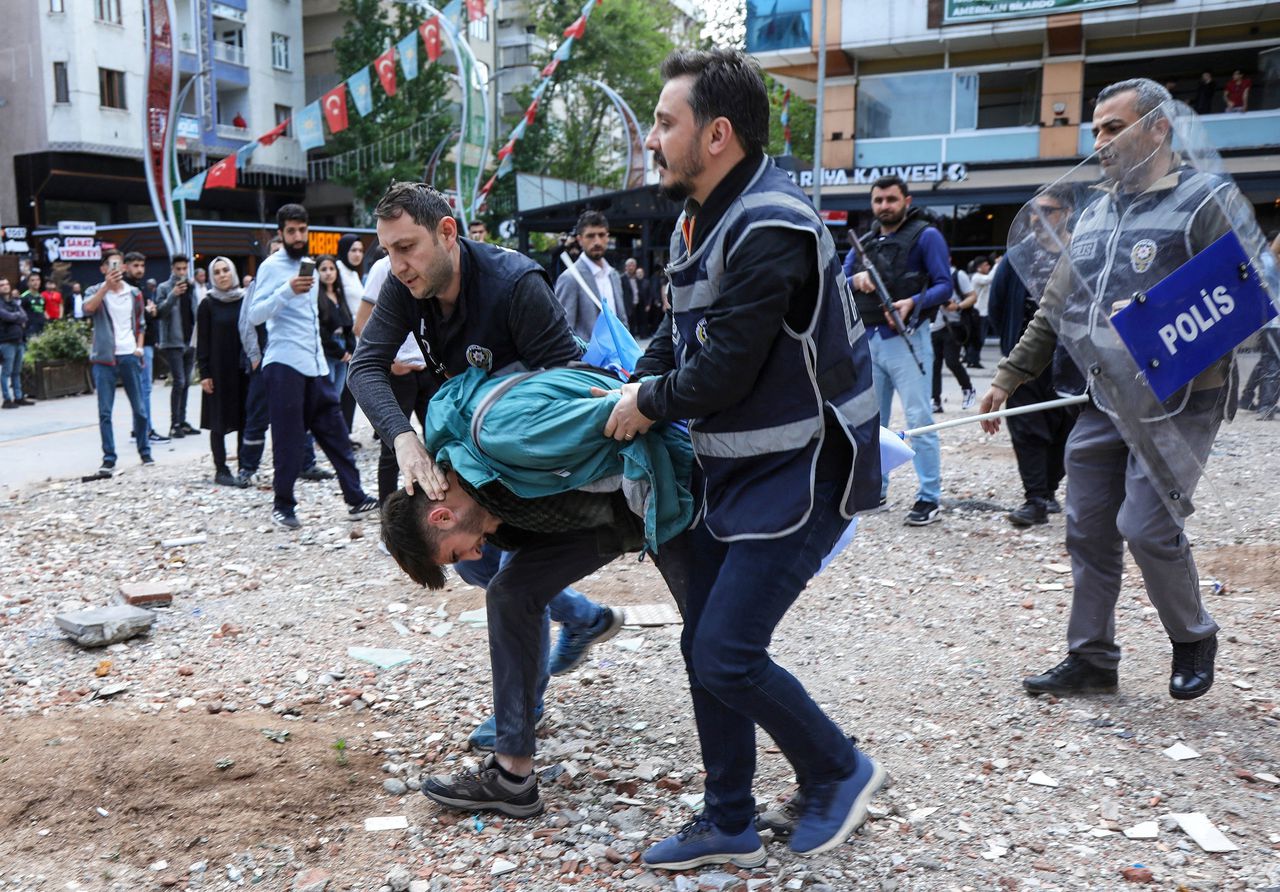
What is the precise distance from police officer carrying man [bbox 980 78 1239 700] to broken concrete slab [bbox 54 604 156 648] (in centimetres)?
374

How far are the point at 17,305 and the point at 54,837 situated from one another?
44.3 ft

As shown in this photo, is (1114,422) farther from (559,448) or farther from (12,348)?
(12,348)

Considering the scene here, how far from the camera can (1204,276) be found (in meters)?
3.23

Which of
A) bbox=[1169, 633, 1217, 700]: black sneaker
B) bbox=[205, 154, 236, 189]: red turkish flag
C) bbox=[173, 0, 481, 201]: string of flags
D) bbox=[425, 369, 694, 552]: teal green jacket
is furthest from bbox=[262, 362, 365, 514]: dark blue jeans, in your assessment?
bbox=[205, 154, 236, 189]: red turkish flag

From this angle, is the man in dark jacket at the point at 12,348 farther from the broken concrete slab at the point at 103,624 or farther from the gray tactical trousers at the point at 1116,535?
the gray tactical trousers at the point at 1116,535

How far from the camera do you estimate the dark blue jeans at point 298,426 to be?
6.98 meters

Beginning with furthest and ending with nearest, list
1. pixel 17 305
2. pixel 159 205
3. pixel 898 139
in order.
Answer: pixel 898 139 → pixel 159 205 → pixel 17 305

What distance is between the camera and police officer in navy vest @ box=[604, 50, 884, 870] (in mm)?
2428

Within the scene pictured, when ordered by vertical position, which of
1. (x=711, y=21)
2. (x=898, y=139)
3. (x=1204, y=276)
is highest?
(x=711, y=21)

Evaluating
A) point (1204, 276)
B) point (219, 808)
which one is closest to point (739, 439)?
point (1204, 276)

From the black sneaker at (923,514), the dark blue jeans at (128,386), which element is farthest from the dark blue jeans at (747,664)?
the dark blue jeans at (128,386)

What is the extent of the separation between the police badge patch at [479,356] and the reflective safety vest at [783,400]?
0.70 metres

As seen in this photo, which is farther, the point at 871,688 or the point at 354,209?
the point at 354,209

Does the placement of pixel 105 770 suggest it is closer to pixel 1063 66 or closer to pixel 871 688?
pixel 871 688
